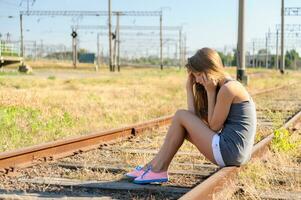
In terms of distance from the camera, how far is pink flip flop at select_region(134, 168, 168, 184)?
4.80 meters

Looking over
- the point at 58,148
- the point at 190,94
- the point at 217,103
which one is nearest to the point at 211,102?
the point at 217,103

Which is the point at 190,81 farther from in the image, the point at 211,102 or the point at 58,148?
the point at 58,148

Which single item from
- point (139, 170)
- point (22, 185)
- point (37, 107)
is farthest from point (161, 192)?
point (37, 107)

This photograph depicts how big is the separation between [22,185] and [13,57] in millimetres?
27274

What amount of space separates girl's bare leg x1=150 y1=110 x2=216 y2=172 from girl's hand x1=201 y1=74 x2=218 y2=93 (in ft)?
0.99

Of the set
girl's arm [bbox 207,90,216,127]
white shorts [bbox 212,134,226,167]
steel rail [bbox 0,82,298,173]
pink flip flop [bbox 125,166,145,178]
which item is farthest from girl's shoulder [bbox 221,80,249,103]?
steel rail [bbox 0,82,298,173]

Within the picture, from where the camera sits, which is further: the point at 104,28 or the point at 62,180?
the point at 104,28

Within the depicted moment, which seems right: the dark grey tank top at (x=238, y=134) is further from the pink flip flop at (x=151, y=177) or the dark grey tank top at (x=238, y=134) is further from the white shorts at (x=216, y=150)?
the pink flip flop at (x=151, y=177)

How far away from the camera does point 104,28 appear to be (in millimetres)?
78250

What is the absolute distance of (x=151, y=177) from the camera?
4809 millimetres

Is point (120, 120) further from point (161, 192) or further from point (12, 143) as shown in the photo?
point (161, 192)

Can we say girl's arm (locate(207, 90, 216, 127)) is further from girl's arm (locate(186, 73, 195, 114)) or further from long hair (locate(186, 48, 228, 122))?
girl's arm (locate(186, 73, 195, 114))

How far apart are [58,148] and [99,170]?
3.31 feet

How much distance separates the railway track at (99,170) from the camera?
4.57 metres
